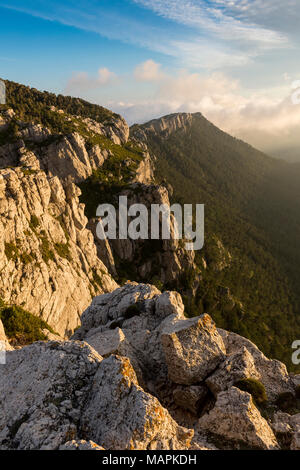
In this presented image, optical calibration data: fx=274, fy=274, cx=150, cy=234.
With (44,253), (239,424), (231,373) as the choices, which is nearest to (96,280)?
(44,253)

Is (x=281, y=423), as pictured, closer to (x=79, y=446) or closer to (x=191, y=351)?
(x=191, y=351)

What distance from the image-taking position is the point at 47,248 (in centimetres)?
7181

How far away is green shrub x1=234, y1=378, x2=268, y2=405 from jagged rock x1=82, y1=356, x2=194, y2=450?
21.4ft

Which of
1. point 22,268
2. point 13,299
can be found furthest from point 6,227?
point 13,299

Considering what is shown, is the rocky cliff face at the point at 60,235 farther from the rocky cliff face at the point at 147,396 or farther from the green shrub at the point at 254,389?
the green shrub at the point at 254,389

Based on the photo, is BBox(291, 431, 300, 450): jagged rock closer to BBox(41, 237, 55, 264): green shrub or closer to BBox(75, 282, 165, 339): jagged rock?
A: BBox(75, 282, 165, 339): jagged rock

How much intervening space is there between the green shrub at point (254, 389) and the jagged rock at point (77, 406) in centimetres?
649

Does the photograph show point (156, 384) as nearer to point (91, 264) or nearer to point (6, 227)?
point (6, 227)

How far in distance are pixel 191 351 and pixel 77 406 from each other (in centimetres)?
954

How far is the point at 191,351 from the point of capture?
2084 cm

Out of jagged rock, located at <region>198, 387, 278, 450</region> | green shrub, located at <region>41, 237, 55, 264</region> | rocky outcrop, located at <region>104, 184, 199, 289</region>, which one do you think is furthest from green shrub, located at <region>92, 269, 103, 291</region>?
jagged rock, located at <region>198, 387, 278, 450</region>

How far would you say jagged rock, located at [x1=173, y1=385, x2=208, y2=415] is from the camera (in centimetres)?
1923

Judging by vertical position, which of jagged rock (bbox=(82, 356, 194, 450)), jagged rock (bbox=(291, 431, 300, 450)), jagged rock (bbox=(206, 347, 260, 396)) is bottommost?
jagged rock (bbox=(291, 431, 300, 450))
